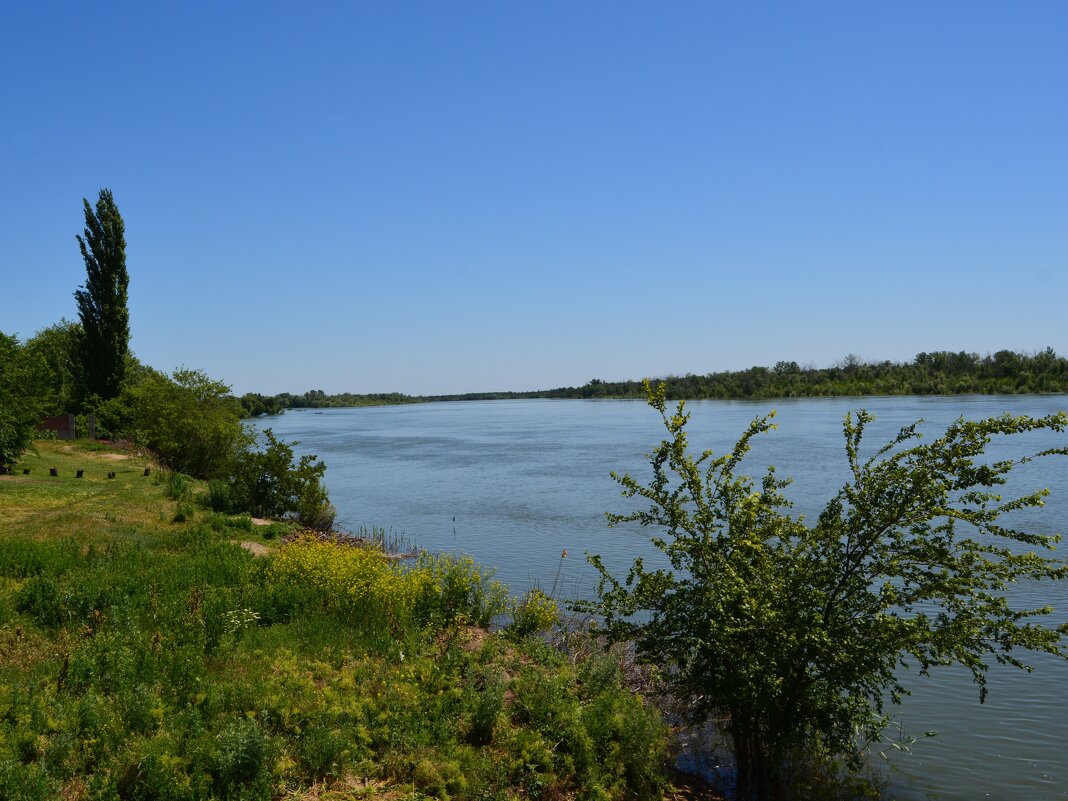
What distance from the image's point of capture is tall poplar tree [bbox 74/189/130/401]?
45.7 metres

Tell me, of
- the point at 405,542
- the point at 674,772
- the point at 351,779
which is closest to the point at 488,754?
the point at 351,779

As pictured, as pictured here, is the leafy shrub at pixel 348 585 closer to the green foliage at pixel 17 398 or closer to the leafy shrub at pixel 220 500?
the leafy shrub at pixel 220 500

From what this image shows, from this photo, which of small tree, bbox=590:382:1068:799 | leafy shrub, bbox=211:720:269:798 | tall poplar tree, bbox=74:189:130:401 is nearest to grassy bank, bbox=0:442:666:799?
leafy shrub, bbox=211:720:269:798

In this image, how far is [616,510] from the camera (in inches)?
1249

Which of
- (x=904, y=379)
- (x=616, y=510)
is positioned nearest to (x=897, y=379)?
(x=904, y=379)

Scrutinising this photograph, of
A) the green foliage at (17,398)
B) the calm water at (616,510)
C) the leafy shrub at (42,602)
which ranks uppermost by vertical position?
the green foliage at (17,398)

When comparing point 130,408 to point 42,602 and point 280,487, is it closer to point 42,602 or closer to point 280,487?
point 280,487

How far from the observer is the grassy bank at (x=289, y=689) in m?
7.16

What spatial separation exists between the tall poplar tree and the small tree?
1806 inches

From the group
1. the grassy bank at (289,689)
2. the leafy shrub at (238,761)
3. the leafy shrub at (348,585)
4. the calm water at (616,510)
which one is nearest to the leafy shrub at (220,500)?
the calm water at (616,510)

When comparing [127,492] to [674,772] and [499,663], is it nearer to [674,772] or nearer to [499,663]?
[499,663]

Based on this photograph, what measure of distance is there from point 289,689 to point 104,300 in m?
44.8

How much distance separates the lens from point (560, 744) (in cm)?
909

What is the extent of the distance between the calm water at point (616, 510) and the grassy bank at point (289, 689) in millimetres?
4582
